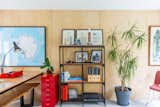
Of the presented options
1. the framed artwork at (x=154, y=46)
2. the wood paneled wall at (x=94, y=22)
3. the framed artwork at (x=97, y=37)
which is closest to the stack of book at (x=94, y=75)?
the wood paneled wall at (x=94, y=22)

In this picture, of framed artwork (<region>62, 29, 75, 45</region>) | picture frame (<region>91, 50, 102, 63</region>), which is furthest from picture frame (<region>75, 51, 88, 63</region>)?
framed artwork (<region>62, 29, 75, 45</region>)

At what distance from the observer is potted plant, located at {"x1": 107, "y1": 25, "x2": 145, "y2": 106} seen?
4220 millimetres

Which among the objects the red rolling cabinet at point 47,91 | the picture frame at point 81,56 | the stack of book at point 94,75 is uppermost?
the picture frame at point 81,56

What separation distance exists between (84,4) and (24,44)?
1.69m

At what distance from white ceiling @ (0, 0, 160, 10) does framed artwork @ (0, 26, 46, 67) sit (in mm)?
506

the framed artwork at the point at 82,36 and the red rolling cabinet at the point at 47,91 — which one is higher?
the framed artwork at the point at 82,36

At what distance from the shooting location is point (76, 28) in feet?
15.1

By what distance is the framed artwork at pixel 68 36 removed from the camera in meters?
4.48

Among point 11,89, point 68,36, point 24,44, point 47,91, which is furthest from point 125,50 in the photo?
point 11,89

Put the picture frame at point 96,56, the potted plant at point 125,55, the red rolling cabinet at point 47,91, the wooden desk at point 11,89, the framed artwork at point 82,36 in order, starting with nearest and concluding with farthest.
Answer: the wooden desk at point 11,89 → the red rolling cabinet at point 47,91 → the potted plant at point 125,55 → the picture frame at point 96,56 → the framed artwork at point 82,36

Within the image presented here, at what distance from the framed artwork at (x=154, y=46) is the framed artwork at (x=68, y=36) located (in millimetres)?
1807

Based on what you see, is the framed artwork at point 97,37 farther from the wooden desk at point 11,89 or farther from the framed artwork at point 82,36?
the wooden desk at point 11,89

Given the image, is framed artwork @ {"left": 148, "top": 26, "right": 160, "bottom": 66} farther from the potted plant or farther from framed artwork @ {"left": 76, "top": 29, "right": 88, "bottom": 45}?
framed artwork @ {"left": 76, "top": 29, "right": 88, "bottom": 45}

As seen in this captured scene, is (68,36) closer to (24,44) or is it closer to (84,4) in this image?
(84,4)
